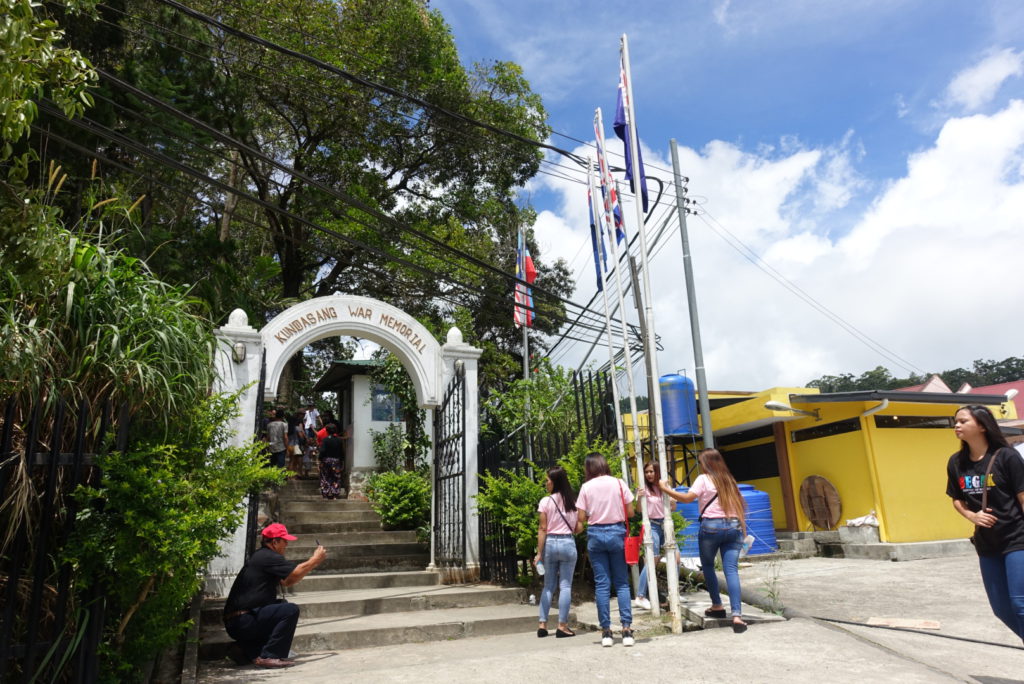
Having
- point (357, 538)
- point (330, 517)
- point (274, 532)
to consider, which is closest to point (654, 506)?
point (274, 532)

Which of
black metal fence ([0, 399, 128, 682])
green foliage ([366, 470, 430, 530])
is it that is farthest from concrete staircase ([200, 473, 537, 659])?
black metal fence ([0, 399, 128, 682])

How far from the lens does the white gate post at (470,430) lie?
28.9 ft

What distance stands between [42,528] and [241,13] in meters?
15.8

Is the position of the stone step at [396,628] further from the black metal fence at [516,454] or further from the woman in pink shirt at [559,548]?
the black metal fence at [516,454]

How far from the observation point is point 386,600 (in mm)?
7371

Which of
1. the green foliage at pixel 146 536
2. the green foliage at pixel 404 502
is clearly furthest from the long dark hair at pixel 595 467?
the green foliage at pixel 404 502

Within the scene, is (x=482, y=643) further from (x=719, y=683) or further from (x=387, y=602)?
(x=719, y=683)

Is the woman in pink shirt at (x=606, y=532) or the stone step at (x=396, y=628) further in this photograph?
the stone step at (x=396, y=628)

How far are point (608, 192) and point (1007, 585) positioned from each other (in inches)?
202

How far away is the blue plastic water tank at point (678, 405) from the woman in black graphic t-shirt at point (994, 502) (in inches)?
443

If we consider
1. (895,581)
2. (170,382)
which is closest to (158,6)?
(170,382)

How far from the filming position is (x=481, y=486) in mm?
8945

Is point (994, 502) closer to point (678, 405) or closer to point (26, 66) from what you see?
point (26, 66)

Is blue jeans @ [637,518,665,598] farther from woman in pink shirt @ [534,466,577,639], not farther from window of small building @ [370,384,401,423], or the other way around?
window of small building @ [370,384,401,423]
